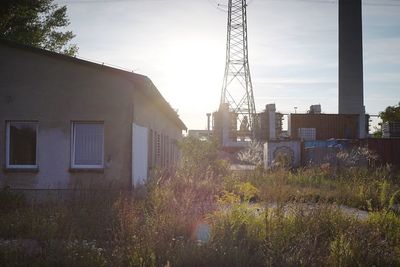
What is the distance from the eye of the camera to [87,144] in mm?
13570

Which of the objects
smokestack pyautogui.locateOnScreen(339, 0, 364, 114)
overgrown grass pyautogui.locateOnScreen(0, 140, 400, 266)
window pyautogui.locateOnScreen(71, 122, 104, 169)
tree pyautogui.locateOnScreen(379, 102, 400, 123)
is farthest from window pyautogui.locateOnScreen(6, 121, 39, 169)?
tree pyautogui.locateOnScreen(379, 102, 400, 123)

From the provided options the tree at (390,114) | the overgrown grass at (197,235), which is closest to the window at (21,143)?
the overgrown grass at (197,235)

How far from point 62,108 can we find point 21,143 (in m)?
1.66

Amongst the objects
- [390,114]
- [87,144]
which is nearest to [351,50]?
[390,114]

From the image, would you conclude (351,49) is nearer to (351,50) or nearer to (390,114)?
(351,50)

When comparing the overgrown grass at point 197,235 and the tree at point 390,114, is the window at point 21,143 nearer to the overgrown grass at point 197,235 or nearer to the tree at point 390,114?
the overgrown grass at point 197,235

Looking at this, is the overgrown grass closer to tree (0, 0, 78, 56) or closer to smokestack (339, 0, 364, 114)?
tree (0, 0, 78, 56)

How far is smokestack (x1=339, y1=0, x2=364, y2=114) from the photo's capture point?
148 feet

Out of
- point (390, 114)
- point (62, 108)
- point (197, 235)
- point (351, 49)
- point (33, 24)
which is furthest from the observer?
point (390, 114)

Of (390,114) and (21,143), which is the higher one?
(390,114)

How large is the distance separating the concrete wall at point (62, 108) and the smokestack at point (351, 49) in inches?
1447

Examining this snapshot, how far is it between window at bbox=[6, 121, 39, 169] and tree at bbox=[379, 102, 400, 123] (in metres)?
64.4

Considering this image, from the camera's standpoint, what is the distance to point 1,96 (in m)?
13.6

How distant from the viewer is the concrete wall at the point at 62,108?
1322 cm
